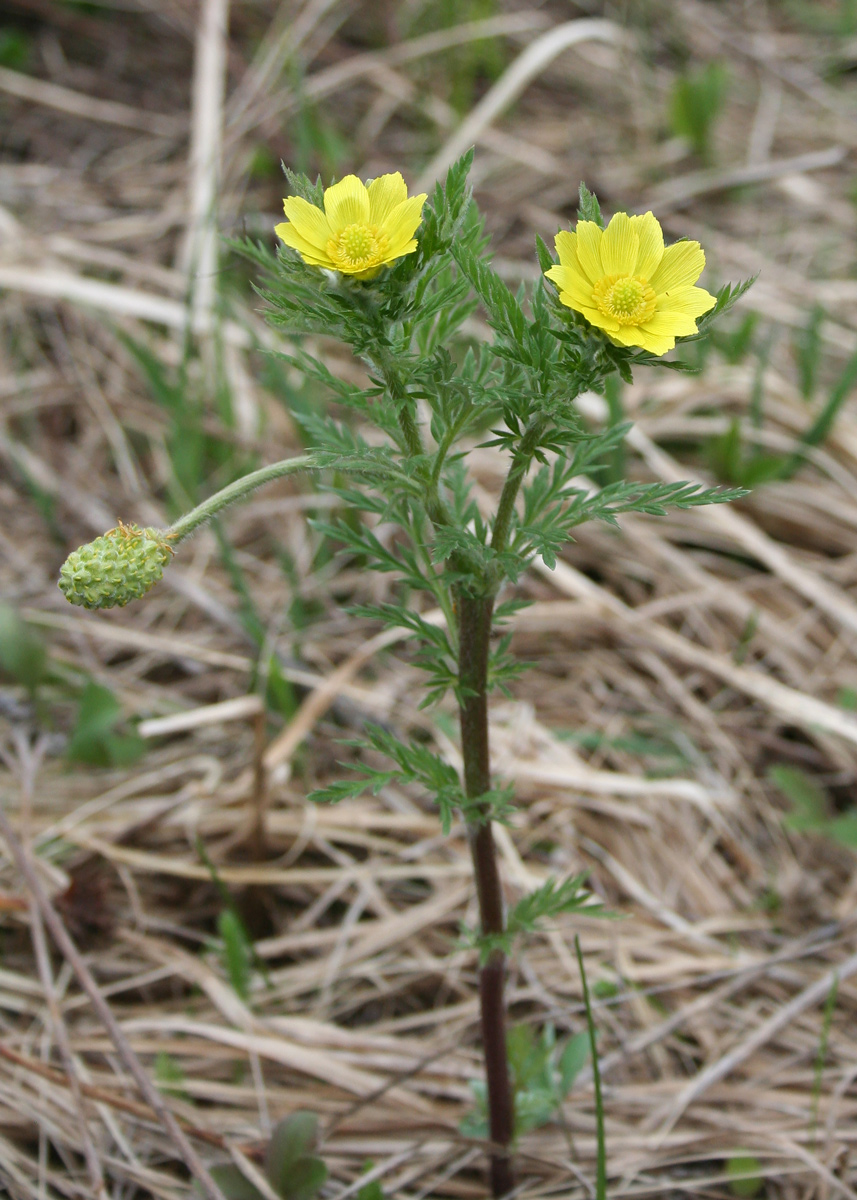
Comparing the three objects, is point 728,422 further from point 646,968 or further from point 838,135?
point 838,135

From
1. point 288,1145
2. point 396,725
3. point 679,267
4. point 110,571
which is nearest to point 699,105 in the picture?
point 396,725

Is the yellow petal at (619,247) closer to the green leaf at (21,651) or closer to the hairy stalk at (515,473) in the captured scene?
the hairy stalk at (515,473)

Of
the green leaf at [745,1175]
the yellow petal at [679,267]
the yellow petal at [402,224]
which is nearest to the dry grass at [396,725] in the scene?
the green leaf at [745,1175]

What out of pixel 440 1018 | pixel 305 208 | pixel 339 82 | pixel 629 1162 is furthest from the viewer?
pixel 339 82

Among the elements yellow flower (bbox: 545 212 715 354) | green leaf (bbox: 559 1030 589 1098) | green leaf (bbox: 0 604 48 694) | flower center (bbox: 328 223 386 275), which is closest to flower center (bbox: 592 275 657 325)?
yellow flower (bbox: 545 212 715 354)

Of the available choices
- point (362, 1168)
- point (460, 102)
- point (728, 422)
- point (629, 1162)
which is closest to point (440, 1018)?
point (362, 1168)
